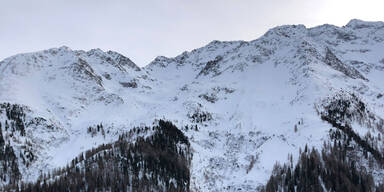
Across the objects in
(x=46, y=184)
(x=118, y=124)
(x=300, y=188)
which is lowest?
(x=300, y=188)

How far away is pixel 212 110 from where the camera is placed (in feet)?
549

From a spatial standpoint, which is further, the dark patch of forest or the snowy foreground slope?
the snowy foreground slope

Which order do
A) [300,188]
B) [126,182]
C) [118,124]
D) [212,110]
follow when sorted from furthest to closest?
1. [212,110]
2. [118,124]
3. [126,182]
4. [300,188]

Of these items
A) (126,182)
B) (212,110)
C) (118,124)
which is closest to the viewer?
(126,182)

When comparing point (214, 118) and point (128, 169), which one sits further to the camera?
point (214, 118)

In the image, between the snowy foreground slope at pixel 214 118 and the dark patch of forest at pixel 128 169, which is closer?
the dark patch of forest at pixel 128 169

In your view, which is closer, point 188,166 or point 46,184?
point 46,184

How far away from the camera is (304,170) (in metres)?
107

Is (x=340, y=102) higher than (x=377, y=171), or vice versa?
(x=340, y=102)

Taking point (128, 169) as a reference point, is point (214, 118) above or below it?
above

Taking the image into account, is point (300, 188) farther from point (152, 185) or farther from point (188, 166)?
point (152, 185)

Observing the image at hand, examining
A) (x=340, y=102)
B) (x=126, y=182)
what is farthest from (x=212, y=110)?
(x=126, y=182)

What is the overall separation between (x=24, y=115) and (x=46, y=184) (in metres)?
49.0

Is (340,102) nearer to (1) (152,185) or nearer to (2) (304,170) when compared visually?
(2) (304,170)
